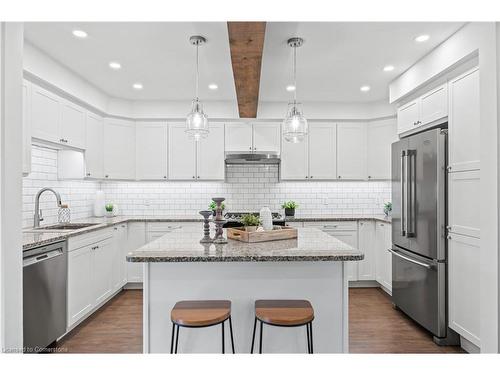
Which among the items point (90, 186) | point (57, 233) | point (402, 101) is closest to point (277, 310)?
point (57, 233)

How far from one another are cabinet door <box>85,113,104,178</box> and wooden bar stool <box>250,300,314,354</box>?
306 cm

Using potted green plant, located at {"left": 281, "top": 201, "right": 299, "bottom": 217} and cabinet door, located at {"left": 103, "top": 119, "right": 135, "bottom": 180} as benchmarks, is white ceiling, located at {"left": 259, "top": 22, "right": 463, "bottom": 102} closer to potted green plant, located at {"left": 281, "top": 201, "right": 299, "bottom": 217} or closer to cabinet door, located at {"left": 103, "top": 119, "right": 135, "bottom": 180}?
potted green plant, located at {"left": 281, "top": 201, "right": 299, "bottom": 217}

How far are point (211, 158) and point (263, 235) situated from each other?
8.57ft

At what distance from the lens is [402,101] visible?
3.59 metres

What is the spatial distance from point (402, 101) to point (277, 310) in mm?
2951

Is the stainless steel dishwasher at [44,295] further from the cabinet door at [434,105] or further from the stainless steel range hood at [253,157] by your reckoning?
the cabinet door at [434,105]

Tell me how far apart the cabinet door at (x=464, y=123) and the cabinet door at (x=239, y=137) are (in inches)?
103

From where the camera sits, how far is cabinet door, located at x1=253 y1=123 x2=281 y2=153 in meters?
4.65

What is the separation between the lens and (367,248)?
4.32m

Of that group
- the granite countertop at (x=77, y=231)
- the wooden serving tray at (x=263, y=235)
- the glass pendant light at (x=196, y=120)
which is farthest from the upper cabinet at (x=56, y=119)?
the wooden serving tray at (x=263, y=235)

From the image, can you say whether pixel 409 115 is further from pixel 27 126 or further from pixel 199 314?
pixel 27 126

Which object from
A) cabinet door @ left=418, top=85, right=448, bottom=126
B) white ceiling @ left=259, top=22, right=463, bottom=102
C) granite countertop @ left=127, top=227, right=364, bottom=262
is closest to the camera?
granite countertop @ left=127, top=227, right=364, bottom=262

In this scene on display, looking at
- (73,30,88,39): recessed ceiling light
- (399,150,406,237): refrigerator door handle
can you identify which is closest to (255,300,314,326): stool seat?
(399,150,406,237): refrigerator door handle

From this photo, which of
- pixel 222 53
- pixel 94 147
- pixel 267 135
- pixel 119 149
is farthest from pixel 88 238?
pixel 267 135
